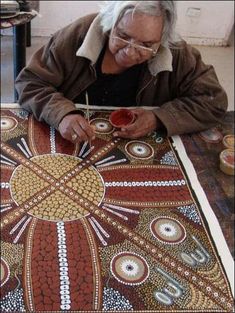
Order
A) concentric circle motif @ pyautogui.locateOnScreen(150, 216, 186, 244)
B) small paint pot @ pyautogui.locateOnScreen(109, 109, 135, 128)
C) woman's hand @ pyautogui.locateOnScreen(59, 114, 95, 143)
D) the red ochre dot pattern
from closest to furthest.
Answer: the red ochre dot pattern < concentric circle motif @ pyautogui.locateOnScreen(150, 216, 186, 244) < woman's hand @ pyautogui.locateOnScreen(59, 114, 95, 143) < small paint pot @ pyautogui.locateOnScreen(109, 109, 135, 128)

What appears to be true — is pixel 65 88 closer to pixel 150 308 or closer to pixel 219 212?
pixel 219 212

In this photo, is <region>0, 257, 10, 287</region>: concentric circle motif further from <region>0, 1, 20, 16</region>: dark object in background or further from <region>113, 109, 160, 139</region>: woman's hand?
<region>0, 1, 20, 16</region>: dark object in background

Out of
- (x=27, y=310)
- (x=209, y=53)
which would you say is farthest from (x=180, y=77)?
(x=209, y=53)

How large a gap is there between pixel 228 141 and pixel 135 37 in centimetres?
44

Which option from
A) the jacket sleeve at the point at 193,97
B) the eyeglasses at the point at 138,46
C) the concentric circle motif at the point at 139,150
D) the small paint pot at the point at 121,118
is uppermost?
the eyeglasses at the point at 138,46

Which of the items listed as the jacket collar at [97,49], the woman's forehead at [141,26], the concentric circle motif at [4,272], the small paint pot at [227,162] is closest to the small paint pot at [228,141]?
the small paint pot at [227,162]

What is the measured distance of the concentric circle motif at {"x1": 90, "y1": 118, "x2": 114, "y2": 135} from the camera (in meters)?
1.24

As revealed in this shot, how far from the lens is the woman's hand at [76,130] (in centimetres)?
115

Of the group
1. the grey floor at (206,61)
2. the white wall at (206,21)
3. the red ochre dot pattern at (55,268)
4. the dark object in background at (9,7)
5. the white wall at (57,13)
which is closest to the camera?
the red ochre dot pattern at (55,268)

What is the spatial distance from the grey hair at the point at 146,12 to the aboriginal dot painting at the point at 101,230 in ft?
1.15

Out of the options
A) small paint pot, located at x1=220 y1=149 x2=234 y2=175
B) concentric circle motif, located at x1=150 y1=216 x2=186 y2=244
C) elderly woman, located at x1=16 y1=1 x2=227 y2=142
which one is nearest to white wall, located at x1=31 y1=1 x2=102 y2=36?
elderly woman, located at x1=16 y1=1 x2=227 y2=142

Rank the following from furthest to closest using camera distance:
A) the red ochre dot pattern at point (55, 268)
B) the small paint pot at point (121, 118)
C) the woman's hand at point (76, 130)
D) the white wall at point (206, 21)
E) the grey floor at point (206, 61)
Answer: the white wall at point (206, 21) < the grey floor at point (206, 61) < the small paint pot at point (121, 118) < the woman's hand at point (76, 130) < the red ochre dot pattern at point (55, 268)

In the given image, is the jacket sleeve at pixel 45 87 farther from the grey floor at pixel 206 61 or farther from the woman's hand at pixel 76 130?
the grey floor at pixel 206 61

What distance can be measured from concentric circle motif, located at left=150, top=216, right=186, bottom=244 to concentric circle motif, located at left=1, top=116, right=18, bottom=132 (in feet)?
1.73
